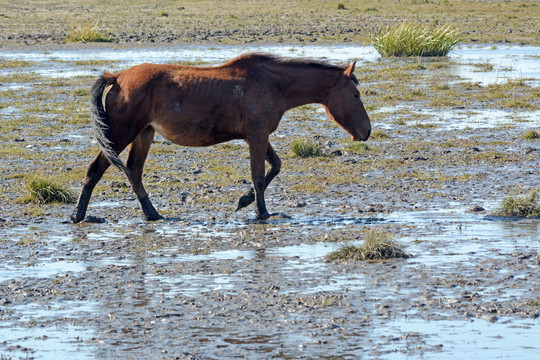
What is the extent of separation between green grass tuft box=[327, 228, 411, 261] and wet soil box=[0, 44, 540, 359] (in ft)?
0.34

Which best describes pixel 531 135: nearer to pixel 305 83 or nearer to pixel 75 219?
pixel 305 83

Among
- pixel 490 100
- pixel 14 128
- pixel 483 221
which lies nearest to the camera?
pixel 483 221

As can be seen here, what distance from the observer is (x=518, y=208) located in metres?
10.3

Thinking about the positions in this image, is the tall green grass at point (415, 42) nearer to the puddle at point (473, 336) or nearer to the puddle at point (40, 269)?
the puddle at point (40, 269)

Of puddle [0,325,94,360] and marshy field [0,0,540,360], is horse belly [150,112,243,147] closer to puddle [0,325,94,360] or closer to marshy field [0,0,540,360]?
marshy field [0,0,540,360]

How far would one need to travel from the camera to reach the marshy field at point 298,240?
21.5 ft

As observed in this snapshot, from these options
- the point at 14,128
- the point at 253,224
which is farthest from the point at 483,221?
the point at 14,128

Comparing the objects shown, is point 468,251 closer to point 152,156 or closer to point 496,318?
point 496,318

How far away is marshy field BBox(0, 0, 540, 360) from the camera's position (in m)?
6.55

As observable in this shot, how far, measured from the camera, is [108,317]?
7.00m

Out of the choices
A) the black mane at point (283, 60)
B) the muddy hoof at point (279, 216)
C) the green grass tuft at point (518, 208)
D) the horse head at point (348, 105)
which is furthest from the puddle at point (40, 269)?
the green grass tuft at point (518, 208)

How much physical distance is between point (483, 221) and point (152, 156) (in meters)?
6.48

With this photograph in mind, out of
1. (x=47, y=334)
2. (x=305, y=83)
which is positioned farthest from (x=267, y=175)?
(x=47, y=334)

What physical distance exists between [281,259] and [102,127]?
2.87 m
